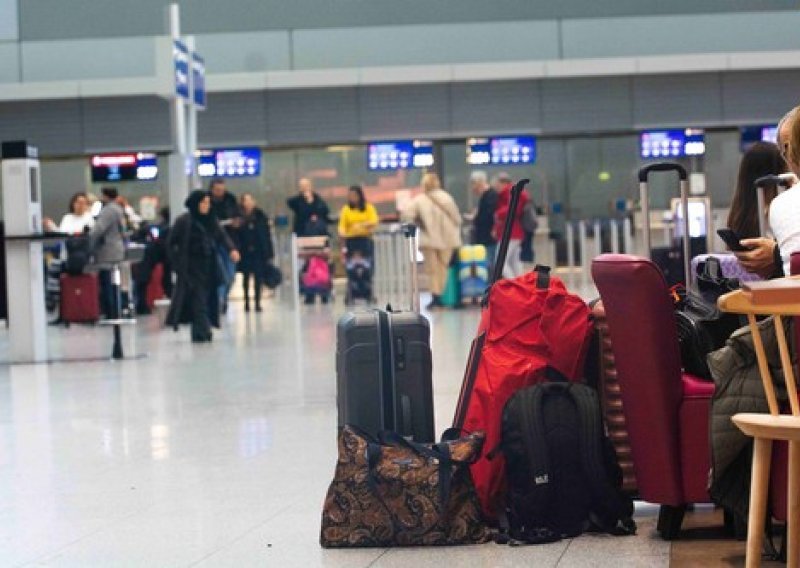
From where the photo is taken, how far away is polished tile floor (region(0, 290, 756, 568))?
5723 millimetres

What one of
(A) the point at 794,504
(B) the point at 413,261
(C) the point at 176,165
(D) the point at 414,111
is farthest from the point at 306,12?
(A) the point at 794,504

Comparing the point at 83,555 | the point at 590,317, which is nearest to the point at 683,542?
the point at 590,317

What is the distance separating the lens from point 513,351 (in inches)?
242

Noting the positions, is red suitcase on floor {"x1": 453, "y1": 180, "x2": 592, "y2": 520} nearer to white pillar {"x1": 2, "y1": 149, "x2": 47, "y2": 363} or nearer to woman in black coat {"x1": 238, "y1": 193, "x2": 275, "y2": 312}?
white pillar {"x1": 2, "y1": 149, "x2": 47, "y2": 363}

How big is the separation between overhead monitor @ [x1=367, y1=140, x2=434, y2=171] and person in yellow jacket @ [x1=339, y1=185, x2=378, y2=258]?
14.1 feet

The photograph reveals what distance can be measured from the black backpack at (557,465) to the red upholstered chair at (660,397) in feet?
0.47

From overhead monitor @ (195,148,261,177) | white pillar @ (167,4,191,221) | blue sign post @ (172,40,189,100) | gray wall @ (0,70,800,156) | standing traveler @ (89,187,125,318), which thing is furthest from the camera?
overhead monitor @ (195,148,261,177)

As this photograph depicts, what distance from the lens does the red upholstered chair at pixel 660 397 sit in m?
5.68

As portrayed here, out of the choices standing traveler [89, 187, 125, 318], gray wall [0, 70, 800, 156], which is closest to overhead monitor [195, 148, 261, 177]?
gray wall [0, 70, 800, 156]

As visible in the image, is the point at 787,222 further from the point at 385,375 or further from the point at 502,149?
the point at 502,149

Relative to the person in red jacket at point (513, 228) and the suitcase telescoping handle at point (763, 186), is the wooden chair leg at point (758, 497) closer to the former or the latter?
the suitcase telescoping handle at point (763, 186)

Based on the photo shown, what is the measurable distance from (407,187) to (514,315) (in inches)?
999

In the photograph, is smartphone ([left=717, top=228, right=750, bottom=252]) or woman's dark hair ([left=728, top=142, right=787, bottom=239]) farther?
woman's dark hair ([left=728, top=142, right=787, bottom=239])

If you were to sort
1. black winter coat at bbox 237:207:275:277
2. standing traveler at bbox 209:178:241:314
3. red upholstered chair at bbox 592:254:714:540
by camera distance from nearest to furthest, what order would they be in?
red upholstered chair at bbox 592:254:714:540
standing traveler at bbox 209:178:241:314
black winter coat at bbox 237:207:275:277
